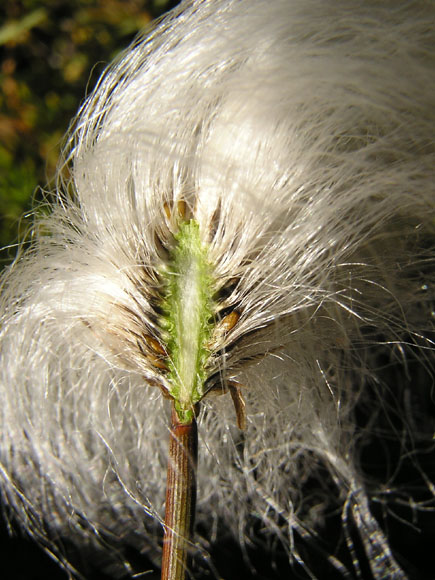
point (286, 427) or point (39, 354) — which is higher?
point (39, 354)

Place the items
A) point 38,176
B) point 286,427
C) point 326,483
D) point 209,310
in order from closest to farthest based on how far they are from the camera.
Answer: point 209,310 → point 286,427 → point 326,483 → point 38,176

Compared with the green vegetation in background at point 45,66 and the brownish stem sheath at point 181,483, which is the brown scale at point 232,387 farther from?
the green vegetation in background at point 45,66

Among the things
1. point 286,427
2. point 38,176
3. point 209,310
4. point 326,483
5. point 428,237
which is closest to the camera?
point 209,310

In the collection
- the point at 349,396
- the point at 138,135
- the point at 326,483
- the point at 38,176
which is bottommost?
the point at 326,483

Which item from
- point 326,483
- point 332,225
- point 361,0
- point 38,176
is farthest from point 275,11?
point 326,483

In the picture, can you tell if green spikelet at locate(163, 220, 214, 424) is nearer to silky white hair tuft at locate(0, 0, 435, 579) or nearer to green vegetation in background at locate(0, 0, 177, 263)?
silky white hair tuft at locate(0, 0, 435, 579)

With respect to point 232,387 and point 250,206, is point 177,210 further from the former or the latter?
point 232,387

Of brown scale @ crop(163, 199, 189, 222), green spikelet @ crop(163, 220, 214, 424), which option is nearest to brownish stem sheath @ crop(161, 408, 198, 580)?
green spikelet @ crop(163, 220, 214, 424)

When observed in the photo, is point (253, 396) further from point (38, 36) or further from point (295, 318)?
point (38, 36)

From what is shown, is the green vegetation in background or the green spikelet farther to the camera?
the green vegetation in background
